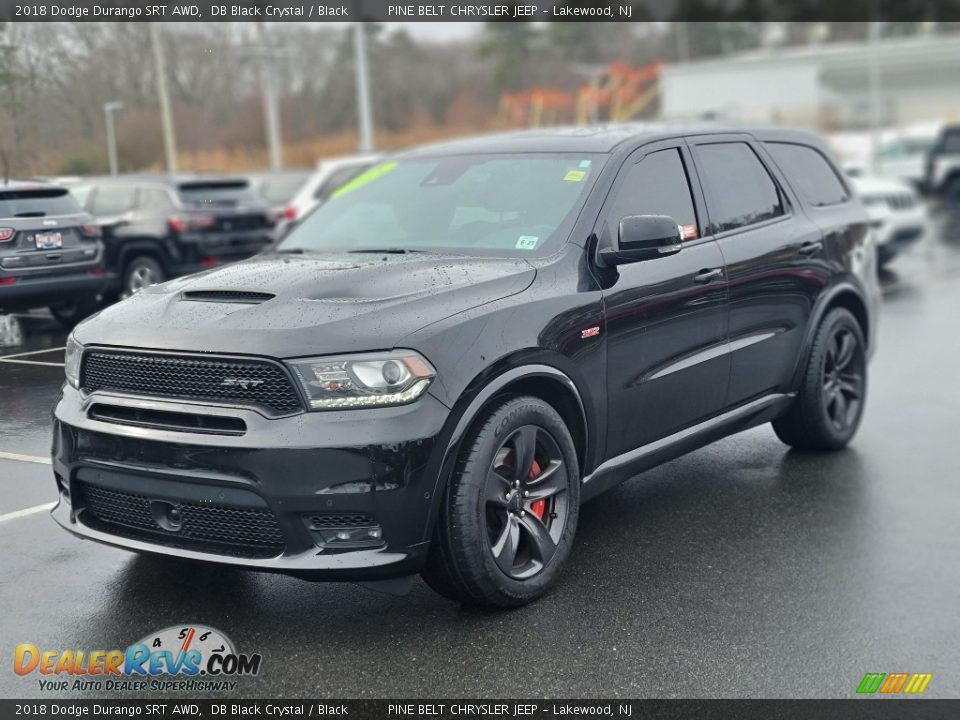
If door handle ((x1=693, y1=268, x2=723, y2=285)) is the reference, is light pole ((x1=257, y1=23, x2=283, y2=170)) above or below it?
above

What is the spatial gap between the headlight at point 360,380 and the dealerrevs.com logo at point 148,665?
3.08ft

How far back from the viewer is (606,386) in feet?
15.6

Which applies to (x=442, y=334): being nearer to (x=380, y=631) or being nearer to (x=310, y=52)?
(x=380, y=631)

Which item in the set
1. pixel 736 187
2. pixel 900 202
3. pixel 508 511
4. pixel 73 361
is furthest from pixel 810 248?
pixel 900 202

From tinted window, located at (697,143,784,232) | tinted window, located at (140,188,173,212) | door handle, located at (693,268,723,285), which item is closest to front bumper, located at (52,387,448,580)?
door handle, located at (693,268,723,285)

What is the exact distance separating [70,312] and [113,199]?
1979 mm

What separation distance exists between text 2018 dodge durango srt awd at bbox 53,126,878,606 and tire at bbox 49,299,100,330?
129 centimetres

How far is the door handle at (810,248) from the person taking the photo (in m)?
6.21

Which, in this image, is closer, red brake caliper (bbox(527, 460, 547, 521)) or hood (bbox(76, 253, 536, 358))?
hood (bbox(76, 253, 536, 358))

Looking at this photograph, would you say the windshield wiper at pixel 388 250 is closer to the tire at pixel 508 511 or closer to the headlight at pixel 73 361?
the tire at pixel 508 511

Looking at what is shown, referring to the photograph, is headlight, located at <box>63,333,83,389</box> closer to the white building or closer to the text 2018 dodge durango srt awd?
the text 2018 dodge durango srt awd

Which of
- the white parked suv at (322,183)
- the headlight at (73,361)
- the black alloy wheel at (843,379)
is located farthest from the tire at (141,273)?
the white parked suv at (322,183)

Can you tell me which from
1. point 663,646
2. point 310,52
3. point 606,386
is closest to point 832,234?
point 606,386

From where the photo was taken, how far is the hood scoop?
13.9ft
